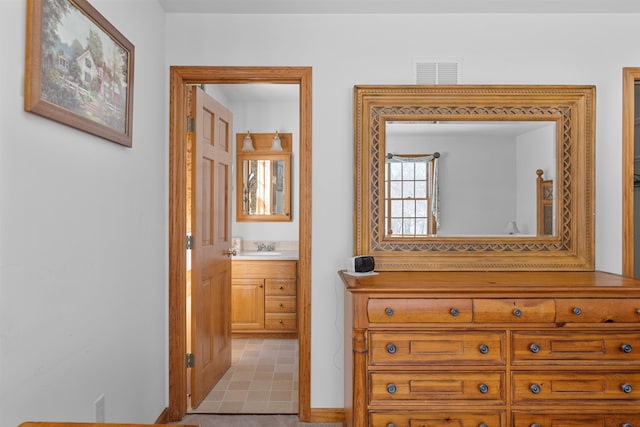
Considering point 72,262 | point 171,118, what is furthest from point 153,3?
point 72,262

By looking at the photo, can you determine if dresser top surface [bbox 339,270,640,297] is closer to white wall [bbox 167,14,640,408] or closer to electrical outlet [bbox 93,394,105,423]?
white wall [bbox 167,14,640,408]

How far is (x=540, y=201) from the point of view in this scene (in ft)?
8.43

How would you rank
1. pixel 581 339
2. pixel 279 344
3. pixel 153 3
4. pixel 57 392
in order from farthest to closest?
pixel 279 344
pixel 153 3
pixel 581 339
pixel 57 392

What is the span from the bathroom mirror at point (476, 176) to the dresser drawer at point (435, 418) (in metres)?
0.82

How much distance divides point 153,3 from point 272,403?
2.56 metres

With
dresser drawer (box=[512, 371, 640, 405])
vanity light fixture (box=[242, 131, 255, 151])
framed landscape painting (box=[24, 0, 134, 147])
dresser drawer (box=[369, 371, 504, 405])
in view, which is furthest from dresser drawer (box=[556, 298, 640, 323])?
vanity light fixture (box=[242, 131, 255, 151])

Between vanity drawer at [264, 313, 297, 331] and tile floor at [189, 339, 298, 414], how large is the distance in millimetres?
142

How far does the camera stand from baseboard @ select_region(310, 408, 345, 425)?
103 inches

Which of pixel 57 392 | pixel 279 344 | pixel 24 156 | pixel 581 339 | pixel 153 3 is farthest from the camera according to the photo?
pixel 279 344

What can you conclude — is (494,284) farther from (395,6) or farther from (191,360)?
(191,360)

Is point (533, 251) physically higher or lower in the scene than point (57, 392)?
higher

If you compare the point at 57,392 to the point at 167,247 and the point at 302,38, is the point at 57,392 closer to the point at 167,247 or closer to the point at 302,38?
the point at 167,247

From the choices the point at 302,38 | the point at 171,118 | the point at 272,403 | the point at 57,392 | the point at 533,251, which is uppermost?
the point at 302,38

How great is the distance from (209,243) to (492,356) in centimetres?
190
